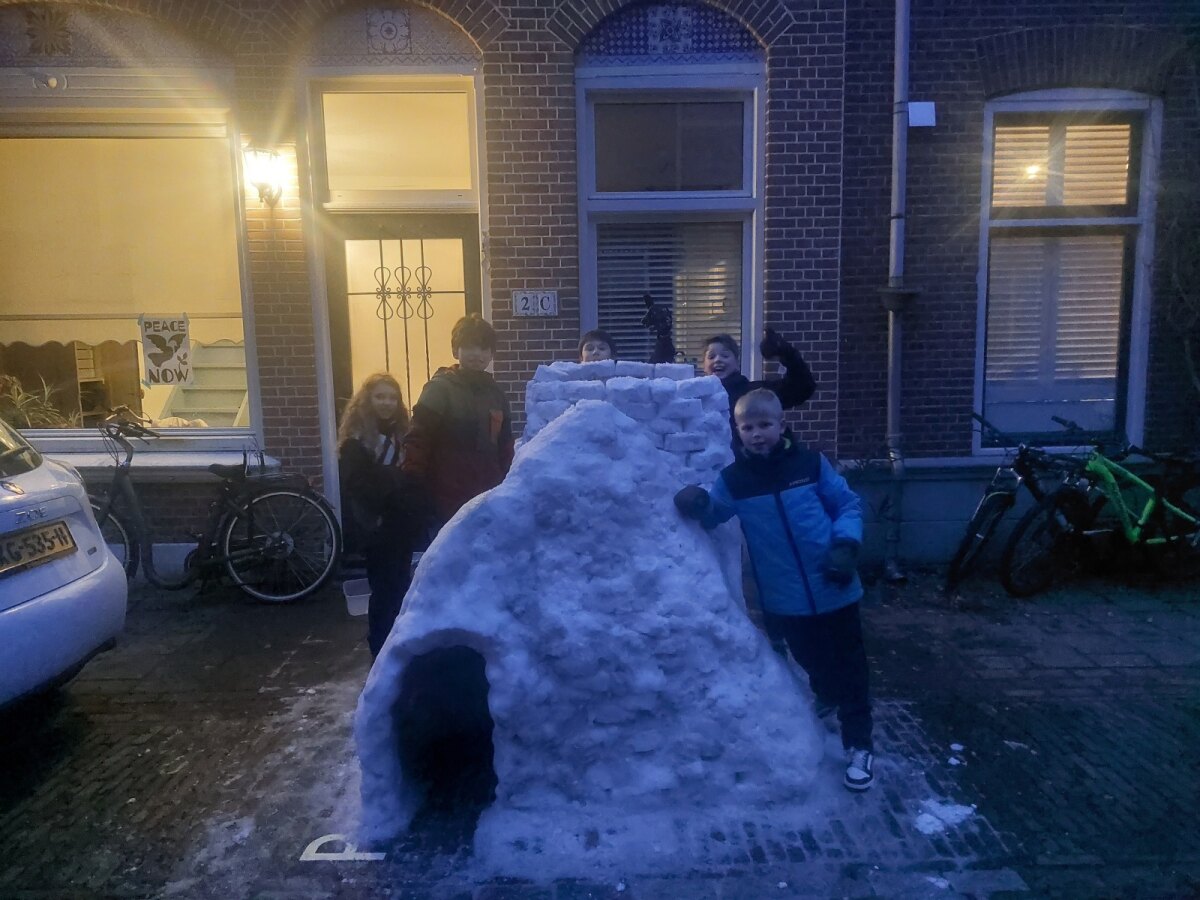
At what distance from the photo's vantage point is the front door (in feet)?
23.0

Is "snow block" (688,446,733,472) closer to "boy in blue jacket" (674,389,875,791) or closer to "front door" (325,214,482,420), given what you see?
"boy in blue jacket" (674,389,875,791)

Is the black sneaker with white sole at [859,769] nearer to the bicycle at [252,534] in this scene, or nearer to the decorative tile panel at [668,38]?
the bicycle at [252,534]

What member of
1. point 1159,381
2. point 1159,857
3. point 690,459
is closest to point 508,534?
point 690,459

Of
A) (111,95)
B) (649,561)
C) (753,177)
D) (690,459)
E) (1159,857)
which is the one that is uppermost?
(111,95)

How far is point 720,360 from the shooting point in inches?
206

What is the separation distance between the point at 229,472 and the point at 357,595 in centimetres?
213

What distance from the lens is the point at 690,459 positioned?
427cm

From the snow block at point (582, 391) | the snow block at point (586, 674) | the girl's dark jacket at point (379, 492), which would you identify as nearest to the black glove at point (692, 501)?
the snow block at point (586, 674)

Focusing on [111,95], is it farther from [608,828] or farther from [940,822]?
[940,822]

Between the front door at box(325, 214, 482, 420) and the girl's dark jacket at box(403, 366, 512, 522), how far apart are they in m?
2.40

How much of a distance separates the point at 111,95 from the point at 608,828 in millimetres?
6552

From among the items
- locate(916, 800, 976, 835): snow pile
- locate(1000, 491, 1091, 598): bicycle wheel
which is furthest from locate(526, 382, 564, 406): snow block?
locate(1000, 491, 1091, 598): bicycle wheel

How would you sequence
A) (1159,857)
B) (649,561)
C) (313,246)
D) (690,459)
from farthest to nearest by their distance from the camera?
1. (313,246)
2. (690,459)
3. (649,561)
4. (1159,857)

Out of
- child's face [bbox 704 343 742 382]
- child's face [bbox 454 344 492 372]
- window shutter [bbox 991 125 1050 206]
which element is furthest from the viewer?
window shutter [bbox 991 125 1050 206]
